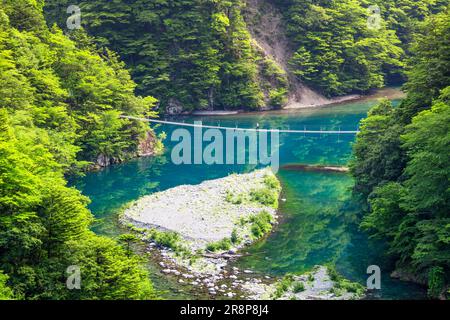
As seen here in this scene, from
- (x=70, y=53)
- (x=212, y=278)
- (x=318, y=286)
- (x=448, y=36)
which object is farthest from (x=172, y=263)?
(x=70, y=53)

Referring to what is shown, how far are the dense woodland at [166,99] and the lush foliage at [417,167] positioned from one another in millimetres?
42

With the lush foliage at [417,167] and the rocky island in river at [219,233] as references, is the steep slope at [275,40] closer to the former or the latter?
the rocky island in river at [219,233]

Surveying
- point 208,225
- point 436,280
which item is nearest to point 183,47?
point 208,225

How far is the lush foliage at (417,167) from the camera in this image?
11.0m

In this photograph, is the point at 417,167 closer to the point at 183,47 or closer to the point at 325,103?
the point at 183,47

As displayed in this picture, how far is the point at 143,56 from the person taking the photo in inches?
1570

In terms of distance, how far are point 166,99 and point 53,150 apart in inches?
813

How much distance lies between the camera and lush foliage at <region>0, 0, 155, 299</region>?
9.20m

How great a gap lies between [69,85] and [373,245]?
49.3 feet

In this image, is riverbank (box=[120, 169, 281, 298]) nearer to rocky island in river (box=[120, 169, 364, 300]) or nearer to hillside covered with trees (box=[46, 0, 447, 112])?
rocky island in river (box=[120, 169, 364, 300])

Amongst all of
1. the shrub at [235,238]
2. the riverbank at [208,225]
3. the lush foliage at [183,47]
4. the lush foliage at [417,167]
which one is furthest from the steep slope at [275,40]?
the shrub at [235,238]

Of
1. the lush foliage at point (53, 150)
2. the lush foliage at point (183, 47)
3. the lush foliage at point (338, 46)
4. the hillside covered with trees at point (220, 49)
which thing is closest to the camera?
the lush foliage at point (53, 150)

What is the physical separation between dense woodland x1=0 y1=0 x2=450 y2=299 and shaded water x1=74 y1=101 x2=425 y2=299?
816 mm

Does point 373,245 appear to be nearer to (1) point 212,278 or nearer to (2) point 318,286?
(2) point 318,286
